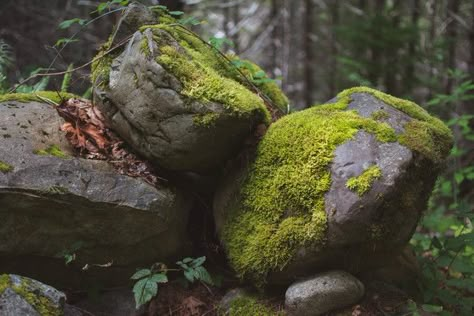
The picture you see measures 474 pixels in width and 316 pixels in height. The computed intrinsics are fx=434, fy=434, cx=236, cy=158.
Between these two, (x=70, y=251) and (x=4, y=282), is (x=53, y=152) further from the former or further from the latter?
(x=4, y=282)

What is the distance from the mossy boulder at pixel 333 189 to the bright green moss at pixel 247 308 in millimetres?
204

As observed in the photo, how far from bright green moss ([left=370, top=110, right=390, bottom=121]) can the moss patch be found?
5.74ft

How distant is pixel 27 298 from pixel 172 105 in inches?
66.1

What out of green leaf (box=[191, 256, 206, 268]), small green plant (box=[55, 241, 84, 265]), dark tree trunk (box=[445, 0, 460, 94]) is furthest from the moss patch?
dark tree trunk (box=[445, 0, 460, 94])

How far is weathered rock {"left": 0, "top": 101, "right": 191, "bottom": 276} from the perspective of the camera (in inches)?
127

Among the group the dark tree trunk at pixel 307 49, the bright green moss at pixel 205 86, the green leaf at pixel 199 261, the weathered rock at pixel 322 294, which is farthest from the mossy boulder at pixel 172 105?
the dark tree trunk at pixel 307 49

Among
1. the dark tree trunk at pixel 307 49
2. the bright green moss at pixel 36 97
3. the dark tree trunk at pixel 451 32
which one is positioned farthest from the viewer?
the dark tree trunk at pixel 307 49

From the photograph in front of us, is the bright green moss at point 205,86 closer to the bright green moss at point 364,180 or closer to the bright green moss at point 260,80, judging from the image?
the bright green moss at point 260,80

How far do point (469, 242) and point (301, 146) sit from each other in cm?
169

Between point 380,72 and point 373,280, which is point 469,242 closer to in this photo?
point 373,280

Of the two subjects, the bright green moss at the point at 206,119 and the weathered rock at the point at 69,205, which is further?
the bright green moss at the point at 206,119

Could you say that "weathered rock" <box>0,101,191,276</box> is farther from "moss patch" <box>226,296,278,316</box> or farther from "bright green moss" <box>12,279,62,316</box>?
"moss patch" <box>226,296,278,316</box>

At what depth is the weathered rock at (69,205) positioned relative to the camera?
3236 mm

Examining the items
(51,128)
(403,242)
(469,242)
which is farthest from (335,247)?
(51,128)
